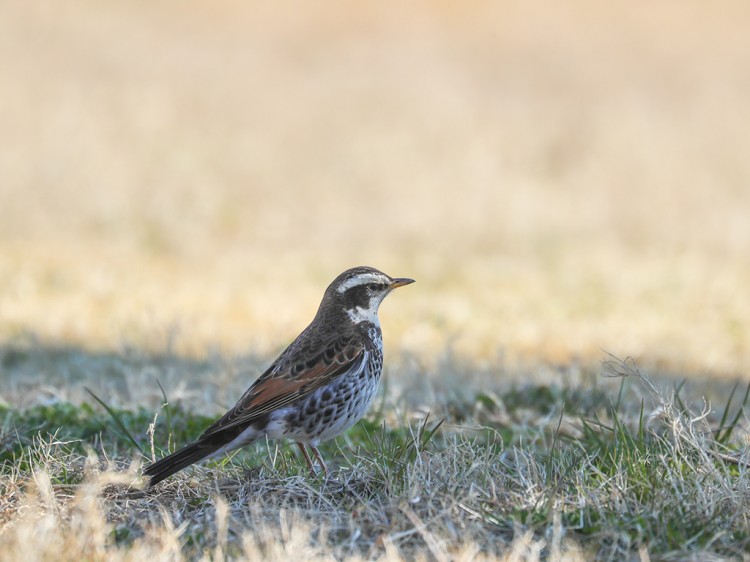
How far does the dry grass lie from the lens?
14.4ft

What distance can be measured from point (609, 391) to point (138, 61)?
15.1m

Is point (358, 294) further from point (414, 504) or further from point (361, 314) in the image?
point (414, 504)

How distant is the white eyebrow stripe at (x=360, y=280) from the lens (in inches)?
238

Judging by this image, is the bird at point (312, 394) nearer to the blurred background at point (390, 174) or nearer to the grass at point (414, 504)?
the grass at point (414, 504)

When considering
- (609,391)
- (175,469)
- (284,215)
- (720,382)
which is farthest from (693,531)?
(284,215)

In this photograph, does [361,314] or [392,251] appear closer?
[361,314]

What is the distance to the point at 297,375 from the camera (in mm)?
5516

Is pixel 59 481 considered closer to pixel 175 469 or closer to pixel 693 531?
pixel 175 469

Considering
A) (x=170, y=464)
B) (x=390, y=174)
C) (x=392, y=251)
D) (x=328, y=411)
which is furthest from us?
(x=390, y=174)

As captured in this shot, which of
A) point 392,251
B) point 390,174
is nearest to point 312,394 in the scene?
point 392,251

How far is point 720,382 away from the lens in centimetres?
899

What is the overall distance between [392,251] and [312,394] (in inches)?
383

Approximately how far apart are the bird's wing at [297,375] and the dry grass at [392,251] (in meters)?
0.28

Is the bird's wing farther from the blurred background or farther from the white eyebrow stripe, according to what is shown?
the blurred background
